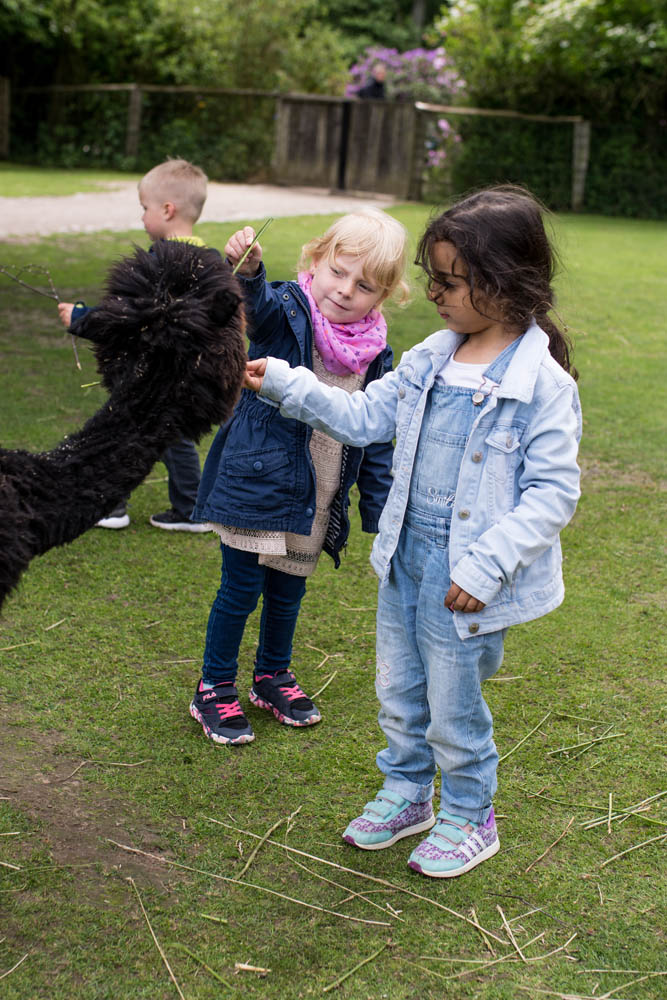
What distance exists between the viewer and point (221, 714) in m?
3.30

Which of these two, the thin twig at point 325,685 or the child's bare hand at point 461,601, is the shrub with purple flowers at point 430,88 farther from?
the child's bare hand at point 461,601

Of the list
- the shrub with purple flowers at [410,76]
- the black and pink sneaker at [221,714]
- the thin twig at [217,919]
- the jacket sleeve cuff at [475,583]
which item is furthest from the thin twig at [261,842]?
the shrub with purple flowers at [410,76]

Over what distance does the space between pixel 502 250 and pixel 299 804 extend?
1640 mm

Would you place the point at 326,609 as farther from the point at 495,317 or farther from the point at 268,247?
the point at 268,247

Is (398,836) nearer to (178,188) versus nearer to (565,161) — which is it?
(178,188)

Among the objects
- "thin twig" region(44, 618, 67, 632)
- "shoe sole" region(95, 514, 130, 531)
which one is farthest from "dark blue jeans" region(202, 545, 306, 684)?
"shoe sole" region(95, 514, 130, 531)

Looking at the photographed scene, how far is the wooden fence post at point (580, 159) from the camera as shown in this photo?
1864 cm

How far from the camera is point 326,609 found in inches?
166

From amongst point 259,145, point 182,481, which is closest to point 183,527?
point 182,481

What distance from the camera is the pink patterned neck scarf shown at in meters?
3.18

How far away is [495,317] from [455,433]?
31 cm

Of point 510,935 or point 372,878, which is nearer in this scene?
point 510,935

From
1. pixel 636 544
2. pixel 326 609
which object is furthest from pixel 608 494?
pixel 326 609

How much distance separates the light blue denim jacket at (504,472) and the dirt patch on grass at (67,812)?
3.22ft
